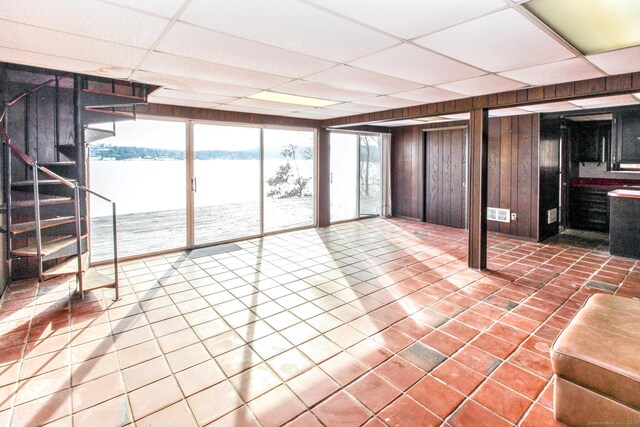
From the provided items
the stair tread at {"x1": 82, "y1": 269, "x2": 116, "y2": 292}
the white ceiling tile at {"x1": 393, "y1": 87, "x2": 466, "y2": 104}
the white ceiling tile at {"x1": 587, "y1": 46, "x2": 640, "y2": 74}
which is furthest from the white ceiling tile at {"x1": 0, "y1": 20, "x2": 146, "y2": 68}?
the white ceiling tile at {"x1": 587, "y1": 46, "x2": 640, "y2": 74}

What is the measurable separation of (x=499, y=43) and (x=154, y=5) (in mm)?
2348

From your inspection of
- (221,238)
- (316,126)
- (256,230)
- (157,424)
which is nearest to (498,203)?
(316,126)

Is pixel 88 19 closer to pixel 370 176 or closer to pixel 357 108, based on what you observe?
pixel 357 108

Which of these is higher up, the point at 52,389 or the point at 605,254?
the point at 605,254

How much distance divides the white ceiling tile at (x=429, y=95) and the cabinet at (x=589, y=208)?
4579 millimetres

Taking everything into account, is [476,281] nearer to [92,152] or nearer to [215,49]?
[215,49]

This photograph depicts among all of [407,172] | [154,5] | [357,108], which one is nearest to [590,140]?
[407,172]

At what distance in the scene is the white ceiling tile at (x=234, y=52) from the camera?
2359mm

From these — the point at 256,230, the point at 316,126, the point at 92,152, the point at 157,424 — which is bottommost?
the point at 157,424

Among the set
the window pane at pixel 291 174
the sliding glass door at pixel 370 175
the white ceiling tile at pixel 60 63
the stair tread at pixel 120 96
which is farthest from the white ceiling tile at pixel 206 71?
the sliding glass door at pixel 370 175

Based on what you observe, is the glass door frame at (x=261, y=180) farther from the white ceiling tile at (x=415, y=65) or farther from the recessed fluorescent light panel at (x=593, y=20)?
the recessed fluorescent light panel at (x=593, y=20)

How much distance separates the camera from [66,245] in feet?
11.7

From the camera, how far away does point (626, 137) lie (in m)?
5.41

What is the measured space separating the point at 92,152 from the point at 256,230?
3.23m
